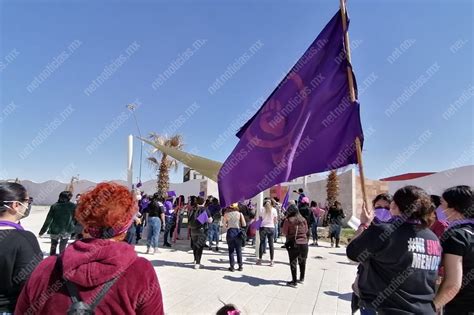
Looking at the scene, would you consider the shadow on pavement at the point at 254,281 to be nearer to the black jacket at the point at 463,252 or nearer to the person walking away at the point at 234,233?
the person walking away at the point at 234,233

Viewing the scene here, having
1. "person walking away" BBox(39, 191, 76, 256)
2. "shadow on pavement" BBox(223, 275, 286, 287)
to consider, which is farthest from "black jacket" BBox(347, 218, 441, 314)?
"person walking away" BBox(39, 191, 76, 256)

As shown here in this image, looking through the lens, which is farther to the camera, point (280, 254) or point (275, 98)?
point (280, 254)

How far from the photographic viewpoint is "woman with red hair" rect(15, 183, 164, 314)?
1.54m

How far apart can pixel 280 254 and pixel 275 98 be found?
24.5ft

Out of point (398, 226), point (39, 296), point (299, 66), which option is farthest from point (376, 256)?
point (299, 66)

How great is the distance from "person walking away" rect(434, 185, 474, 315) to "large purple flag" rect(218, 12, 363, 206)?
1442mm

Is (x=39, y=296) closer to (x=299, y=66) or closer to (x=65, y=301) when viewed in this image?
(x=65, y=301)

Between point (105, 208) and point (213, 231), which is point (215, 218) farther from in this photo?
point (105, 208)

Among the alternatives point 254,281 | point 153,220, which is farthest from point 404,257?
point 153,220

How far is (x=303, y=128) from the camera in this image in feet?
14.4

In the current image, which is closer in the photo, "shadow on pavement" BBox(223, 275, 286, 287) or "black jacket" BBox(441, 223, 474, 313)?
"black jacket" BBox(441, 223, 474, 313)

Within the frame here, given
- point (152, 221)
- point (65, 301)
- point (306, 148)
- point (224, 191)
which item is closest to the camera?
point (65, 301)

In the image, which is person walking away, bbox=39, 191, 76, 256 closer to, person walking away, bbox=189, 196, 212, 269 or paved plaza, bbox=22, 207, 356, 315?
paved plaza, bbox=22, 207, 356, 315

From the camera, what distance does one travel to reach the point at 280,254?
1091cm
